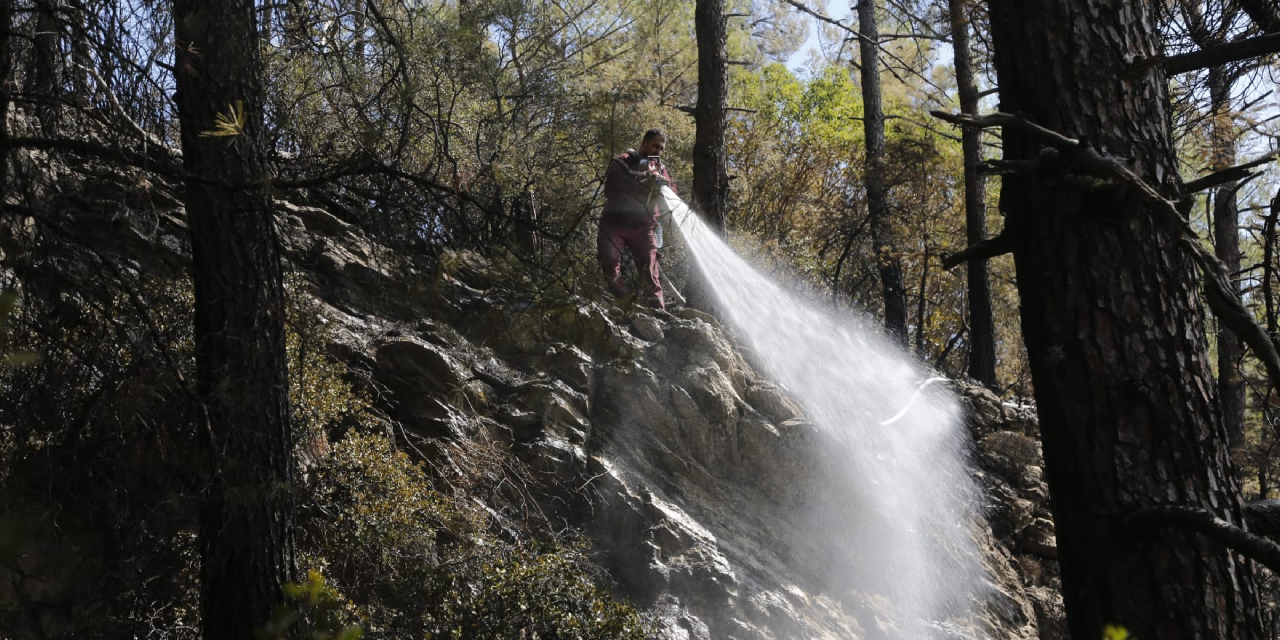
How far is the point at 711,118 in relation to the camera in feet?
35.3

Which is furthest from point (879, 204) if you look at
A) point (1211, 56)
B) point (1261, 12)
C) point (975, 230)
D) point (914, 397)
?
point (1211, 56)

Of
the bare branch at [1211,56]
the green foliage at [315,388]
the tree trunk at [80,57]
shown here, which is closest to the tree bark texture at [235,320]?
the tree trunk at [80,57]

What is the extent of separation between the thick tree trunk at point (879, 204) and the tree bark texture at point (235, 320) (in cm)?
1160

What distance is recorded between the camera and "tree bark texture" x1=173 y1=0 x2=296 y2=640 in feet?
15.0

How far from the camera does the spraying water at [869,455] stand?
26.1ft

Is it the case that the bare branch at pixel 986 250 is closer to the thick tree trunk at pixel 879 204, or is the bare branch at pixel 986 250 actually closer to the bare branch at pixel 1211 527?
the bare branch at pixel 1211 527

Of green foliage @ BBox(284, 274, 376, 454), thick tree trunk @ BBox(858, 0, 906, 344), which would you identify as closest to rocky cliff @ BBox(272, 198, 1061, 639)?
green foliage @ BBox(284, 274, 376, 454)

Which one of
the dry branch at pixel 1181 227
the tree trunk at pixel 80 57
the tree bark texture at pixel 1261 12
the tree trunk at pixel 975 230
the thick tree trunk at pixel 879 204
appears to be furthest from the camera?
the thick tree trunk at pixel 879 204

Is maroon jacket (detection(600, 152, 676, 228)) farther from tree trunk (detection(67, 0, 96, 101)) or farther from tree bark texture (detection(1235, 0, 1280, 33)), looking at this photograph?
tree bark texture (detection(1235, 0, 1280, 33))

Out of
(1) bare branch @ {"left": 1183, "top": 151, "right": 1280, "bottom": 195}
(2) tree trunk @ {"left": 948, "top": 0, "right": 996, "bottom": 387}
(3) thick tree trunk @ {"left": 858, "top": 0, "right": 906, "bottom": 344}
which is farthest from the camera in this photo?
(3) thick tree trunk @ {"left": 858, "top": 0, "right": 906, "bottom": 344}

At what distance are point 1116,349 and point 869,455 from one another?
5.76 meters

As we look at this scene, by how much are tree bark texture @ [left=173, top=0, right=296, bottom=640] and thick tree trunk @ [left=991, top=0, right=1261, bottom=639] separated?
10.0ft

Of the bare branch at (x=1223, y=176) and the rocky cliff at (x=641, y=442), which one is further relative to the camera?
the rocky cliff at (x=641, y=442)

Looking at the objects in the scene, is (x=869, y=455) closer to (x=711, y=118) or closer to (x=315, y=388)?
(x=711, y=118)
